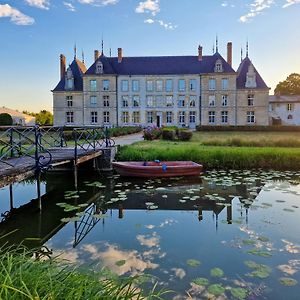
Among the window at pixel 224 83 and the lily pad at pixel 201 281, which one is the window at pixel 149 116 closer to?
the window at pixel 224 83

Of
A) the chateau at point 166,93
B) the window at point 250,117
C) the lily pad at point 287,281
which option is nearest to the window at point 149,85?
the chateau at point 166,93

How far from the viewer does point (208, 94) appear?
127ft

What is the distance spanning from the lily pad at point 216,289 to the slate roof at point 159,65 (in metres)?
36.7

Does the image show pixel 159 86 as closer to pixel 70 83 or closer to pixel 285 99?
pixel 70 83

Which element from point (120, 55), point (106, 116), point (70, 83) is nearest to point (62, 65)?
point (70, 83)

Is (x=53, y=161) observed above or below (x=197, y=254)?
above

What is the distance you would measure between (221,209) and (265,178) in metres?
4.01

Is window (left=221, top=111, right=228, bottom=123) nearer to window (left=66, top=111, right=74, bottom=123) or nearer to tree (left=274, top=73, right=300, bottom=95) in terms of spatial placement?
window (left=66, top=111, right=74, bottom=123)

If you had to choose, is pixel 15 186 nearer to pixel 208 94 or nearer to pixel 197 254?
pixel 197 254

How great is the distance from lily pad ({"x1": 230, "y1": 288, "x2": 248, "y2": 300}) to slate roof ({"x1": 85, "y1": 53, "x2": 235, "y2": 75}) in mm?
36732

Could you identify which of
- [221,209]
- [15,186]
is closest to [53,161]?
[15,186]

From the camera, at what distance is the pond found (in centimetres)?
400

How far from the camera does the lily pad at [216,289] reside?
3.58m

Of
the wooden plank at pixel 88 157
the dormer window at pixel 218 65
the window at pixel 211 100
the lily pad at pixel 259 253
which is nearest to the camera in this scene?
the lily pad at pixel 259 253
